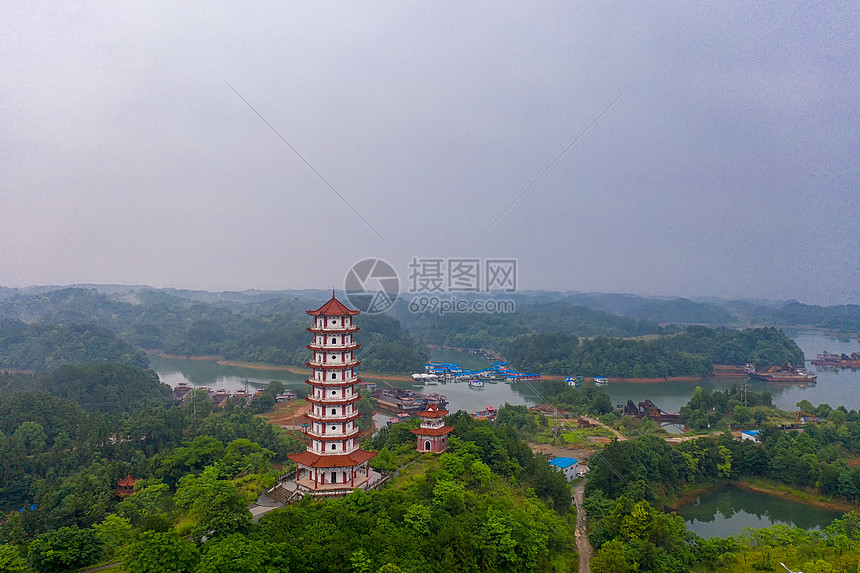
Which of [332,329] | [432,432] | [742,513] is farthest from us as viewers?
[742,513]

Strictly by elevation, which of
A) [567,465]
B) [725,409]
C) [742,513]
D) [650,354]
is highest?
[650,354]

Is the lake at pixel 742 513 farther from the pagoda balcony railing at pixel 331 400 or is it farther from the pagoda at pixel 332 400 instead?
the pagoda balcony railing at pixel 331 400

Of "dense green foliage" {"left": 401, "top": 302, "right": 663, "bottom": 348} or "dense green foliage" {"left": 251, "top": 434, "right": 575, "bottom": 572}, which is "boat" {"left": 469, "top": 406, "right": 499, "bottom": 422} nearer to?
"dense green foliage" {"left": 251, "top": 434, "right": 575, "bottom": 572}

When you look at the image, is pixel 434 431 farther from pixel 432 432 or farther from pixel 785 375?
pixel 785 375

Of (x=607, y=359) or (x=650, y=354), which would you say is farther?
(x=650, y=354)

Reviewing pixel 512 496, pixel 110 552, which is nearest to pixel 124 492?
pixel 110 552

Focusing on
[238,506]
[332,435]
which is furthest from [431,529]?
[332,435]
